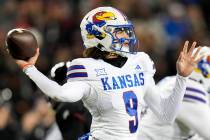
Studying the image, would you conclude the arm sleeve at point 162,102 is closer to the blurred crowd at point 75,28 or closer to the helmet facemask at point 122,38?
the helmet facemask at point 122,38

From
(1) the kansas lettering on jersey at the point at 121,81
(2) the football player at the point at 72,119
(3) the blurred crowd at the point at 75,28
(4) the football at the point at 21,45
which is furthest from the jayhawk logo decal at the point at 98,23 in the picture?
(3) the blurred crowd at the point at 75,28

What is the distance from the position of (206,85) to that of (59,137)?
4.56 ft

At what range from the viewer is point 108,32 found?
18.2 feet

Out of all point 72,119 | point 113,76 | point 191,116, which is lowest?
point 72,119

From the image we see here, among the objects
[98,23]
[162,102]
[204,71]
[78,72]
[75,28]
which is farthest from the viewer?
[75,28]

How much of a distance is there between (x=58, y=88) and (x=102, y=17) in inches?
27.9

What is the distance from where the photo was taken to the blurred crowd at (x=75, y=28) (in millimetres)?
10562

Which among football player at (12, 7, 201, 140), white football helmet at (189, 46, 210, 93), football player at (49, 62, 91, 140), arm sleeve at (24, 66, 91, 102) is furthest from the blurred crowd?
arm sleeve at (24, 66, 91, 102)

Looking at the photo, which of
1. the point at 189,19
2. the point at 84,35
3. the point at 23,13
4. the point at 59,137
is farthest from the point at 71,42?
the point at 84,35

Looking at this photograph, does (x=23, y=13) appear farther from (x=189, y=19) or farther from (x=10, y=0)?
(x=189, y=19)

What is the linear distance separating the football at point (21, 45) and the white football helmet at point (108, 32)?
0.46m

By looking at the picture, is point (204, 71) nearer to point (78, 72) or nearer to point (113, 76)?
point (113, 76)

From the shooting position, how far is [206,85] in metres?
6.73

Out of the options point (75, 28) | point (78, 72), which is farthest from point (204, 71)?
point (75, 28)
